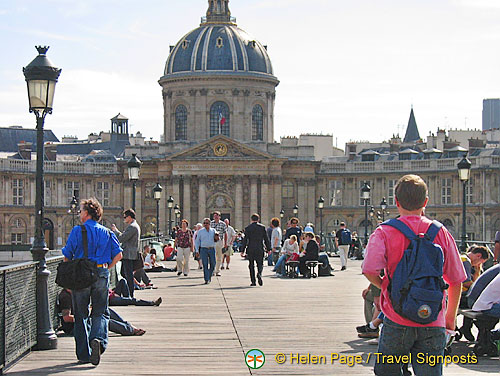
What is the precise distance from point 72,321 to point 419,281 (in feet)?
25.4

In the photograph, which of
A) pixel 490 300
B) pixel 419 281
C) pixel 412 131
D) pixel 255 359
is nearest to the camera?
pixel 419 281

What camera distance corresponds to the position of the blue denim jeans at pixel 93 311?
12.2 meters

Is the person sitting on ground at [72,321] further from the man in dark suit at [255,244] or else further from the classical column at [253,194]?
the classical column at [253,194]

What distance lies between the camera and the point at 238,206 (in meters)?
82.6

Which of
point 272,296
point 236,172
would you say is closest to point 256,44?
point 236,172

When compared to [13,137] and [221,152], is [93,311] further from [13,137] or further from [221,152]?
[13,137]

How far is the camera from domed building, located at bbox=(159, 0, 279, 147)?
86.7 meters

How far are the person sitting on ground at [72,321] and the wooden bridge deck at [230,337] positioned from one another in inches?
8.0

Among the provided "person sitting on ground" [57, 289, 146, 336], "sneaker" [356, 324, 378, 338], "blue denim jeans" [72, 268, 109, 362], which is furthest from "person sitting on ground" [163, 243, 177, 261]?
"blue denim jeans" [72, 268, 109, 362]

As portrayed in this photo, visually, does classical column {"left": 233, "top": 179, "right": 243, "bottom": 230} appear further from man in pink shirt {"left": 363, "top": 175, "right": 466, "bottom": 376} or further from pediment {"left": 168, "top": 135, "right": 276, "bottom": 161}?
man in pink shirt {"left": 363, "top": 175, "right": 466, "bottom": 376}

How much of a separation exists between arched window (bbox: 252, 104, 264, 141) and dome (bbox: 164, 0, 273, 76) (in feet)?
10.6

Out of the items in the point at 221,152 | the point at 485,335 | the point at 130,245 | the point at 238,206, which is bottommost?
the point at 238,206

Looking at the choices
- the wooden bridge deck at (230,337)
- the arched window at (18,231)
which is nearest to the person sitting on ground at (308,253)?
the wooden bridge deck at (230,337)

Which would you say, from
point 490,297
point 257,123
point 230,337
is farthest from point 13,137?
point 490,297
